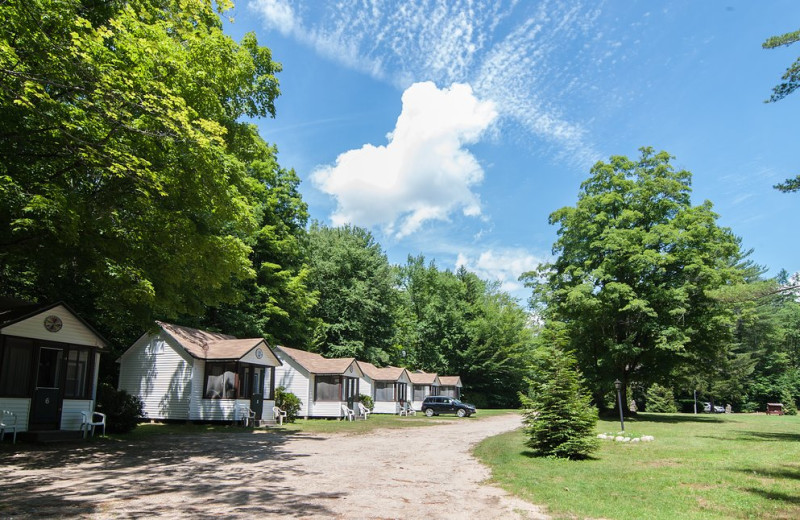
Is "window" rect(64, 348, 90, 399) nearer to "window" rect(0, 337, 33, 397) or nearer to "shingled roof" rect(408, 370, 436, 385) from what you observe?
"window" rect(0, 337, 33, 397)

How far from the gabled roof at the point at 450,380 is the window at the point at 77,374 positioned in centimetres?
3803

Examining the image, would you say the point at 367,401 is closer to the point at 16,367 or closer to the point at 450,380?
the point at 450,380

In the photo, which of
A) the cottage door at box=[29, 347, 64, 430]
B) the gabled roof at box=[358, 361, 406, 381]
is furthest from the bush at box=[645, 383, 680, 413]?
the cottage door at box=[29, 347, 64, 430]

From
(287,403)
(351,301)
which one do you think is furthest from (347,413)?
(351,301)

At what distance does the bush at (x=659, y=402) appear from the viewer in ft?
170

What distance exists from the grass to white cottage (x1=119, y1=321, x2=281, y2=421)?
13.9 metres

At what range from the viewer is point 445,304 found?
56000 mm

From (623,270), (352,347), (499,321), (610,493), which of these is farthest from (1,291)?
(499,321)

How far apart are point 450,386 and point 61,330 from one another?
135 feet

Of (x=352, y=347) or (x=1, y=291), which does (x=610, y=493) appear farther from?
(x=352, y=347)

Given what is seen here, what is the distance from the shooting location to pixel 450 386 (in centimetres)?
5256

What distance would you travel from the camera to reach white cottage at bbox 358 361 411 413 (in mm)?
40562

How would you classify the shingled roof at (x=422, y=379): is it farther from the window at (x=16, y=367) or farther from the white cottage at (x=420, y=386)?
the window at (x=16, y=367)

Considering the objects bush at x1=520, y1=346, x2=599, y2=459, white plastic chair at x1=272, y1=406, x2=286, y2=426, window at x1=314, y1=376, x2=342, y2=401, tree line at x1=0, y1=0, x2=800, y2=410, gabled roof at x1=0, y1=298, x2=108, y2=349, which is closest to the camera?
tree line at x1=0, y1=0, x2=800, y2=410
